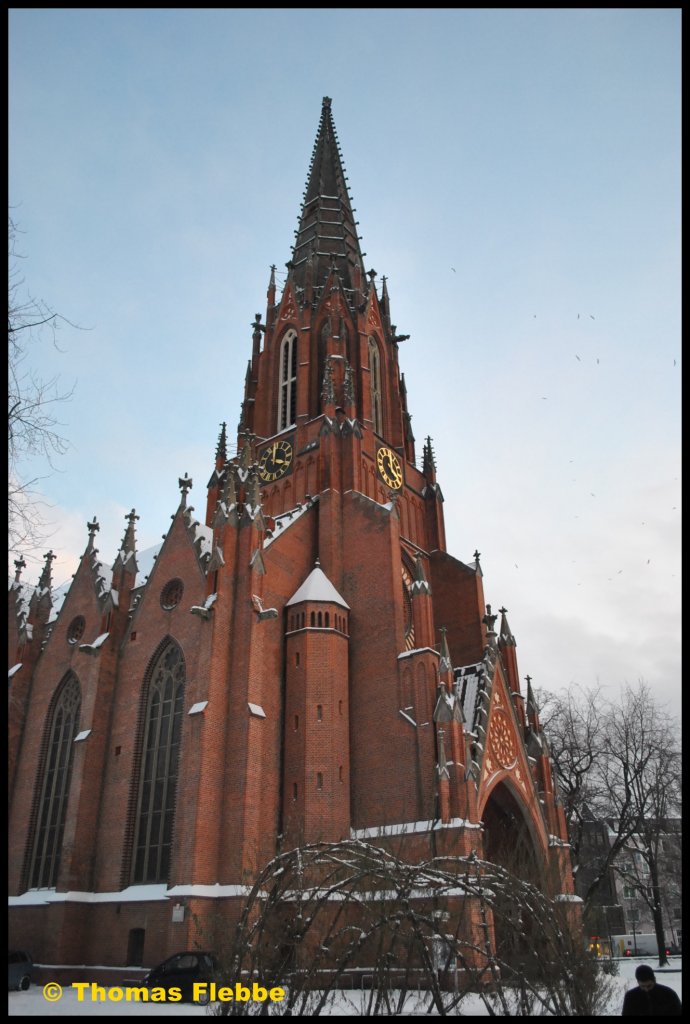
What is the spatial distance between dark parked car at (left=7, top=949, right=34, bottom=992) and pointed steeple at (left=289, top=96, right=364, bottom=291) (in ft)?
116

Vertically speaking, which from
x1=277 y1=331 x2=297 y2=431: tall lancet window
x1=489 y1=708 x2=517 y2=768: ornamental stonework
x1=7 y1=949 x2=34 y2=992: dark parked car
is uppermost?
x1=277 y1=331 x2=297 y2=431: tall lancet window

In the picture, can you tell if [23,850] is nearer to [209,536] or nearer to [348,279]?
[209,536]

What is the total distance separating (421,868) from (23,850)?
23.8 metres

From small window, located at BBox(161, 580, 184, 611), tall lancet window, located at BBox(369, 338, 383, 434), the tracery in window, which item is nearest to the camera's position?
small window, located at BBox(161, 580, 184, 611)

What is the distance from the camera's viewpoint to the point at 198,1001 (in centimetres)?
1736

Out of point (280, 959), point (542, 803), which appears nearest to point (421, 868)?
point (280, 959)

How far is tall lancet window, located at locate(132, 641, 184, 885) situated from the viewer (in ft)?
83.4

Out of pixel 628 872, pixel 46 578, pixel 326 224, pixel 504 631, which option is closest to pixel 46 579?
pixel 46 578

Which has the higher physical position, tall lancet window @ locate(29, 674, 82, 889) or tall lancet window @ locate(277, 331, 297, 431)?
tall lancet window @ locate(277, 331, 297, 431)

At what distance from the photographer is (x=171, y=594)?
98.3 ft

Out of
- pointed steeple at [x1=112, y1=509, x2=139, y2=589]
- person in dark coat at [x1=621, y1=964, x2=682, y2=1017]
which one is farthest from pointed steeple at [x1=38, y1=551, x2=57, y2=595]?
person in dark coat at [x1=621, y1=964, x2=682, y2=1017]

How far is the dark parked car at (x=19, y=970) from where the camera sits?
2250cm

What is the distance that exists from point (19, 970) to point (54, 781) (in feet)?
25.5

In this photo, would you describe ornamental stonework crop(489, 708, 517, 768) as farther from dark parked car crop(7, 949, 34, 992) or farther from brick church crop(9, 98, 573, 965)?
dark parked car crop(7, 949, 34, 992)
